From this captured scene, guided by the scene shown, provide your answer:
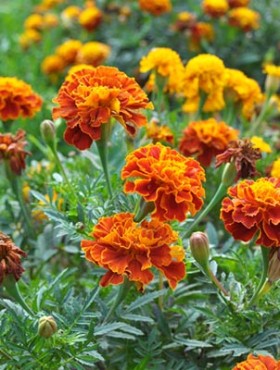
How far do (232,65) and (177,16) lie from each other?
1.17ft

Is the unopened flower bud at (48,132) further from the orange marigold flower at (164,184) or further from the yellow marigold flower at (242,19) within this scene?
the yellow marigold flower at (242,19)

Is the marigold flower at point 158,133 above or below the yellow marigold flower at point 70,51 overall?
above

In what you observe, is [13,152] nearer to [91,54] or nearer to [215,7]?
[91,54]

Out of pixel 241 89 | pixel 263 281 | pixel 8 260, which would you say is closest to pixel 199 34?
pixel 241 89

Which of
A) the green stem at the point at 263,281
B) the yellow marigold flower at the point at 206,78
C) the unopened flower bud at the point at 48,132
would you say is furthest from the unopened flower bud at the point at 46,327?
the yellow marigold flower at the point at 206,78

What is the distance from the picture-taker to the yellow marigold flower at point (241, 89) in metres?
1.94

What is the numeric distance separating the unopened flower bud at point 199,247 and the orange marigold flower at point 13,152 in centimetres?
52

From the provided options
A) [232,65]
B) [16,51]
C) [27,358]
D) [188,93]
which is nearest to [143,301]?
[27,358]

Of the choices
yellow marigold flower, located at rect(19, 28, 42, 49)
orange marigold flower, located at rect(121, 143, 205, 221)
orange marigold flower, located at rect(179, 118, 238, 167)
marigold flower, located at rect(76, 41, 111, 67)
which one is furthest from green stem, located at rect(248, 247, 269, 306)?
yellow marigold flower, located at rect(19, 28, 42, 49)

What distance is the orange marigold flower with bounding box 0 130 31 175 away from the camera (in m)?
1.59

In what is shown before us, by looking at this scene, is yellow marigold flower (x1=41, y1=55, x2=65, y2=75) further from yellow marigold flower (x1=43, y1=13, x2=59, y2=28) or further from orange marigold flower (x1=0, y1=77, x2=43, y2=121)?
orange marigold flower (x1=0, y1=77, x2=43, y2=121)

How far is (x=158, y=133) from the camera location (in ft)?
5.77

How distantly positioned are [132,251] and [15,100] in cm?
65

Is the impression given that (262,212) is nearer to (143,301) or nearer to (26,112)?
(143,301)
